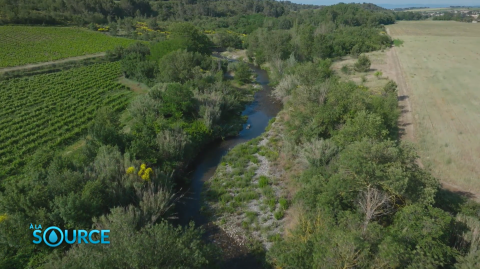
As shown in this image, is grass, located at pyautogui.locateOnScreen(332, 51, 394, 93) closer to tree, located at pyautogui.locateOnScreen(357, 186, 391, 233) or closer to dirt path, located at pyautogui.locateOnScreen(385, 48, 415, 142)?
dirt path, located at pyautogui.locateOnScreen(385, 48, 415, 142)

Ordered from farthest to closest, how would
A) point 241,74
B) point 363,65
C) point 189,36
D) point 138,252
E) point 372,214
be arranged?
1. point 189,36
2. point 363,65
3. point 241,74
4. point 372,214
5. point 138,252

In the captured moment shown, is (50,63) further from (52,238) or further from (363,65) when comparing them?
(363,65)

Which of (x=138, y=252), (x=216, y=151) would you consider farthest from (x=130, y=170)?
(x=216, y=151)

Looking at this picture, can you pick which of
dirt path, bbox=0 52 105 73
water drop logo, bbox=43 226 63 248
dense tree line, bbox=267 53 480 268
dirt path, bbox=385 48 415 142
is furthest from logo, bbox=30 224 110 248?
dirt path, bbox=0 52 105 73

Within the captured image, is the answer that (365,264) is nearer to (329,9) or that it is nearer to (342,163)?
(342,163)

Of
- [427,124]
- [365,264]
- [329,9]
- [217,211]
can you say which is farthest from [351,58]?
[329,9]

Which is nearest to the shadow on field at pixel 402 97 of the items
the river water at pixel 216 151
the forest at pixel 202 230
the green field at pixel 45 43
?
the forest at pixel 202 230
